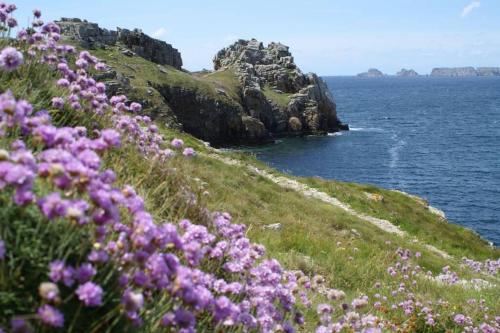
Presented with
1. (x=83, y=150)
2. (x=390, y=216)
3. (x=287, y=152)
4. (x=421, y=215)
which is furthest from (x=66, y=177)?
(x=287, y=152)

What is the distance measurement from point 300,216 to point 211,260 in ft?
49.1

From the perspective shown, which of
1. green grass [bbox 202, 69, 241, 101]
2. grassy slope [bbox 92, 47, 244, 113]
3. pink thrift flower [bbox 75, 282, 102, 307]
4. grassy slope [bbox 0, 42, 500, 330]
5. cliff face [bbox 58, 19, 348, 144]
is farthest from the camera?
green grass [bbox 202, 69, 241, 101]

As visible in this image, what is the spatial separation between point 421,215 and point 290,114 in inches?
2921

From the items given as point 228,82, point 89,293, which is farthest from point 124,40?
point 89,293

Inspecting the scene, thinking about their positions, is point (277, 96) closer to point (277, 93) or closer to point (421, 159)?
point (277, 93)

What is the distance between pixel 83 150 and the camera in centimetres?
337

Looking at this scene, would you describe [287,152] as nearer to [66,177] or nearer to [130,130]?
[130,130]

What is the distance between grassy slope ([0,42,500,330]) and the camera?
25.0 feet

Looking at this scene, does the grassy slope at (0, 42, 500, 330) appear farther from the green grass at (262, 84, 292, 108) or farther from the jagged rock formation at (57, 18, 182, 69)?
the green grass at (262, 84, 292, 108)

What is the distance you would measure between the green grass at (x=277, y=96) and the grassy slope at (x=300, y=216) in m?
70.5

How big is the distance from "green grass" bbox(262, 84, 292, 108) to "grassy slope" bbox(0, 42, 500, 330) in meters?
70.5

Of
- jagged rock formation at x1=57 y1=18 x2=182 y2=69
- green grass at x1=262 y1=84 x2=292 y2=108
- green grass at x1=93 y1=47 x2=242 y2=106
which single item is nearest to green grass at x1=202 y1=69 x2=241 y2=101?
green grass at x1=93 y1=47 x2=242 y2=106

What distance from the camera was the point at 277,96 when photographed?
113 m

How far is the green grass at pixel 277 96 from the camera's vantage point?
356 feet
